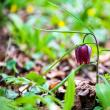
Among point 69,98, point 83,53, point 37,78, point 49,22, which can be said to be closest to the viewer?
point 69,98

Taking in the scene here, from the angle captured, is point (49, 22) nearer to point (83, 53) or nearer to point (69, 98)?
point (83, 53)

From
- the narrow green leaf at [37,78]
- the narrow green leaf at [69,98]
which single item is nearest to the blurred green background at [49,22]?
the narrow green leaf at [37,78]

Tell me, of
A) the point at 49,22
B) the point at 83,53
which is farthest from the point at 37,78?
the point at 49,22

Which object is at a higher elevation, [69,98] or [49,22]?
[49,22]

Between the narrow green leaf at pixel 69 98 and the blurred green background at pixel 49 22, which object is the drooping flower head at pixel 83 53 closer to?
the narrow green leaf at pixel 69 98

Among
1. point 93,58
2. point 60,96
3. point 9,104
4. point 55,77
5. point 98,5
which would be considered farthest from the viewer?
point 98,5

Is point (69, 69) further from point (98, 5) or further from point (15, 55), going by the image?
point (98, 5)

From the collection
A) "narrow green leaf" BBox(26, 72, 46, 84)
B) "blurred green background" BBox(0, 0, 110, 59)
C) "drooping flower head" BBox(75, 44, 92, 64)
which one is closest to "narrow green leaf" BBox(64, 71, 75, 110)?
"drooping flower head" BBox(75, 44, 92, 64)

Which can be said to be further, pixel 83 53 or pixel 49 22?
pixel 49 22

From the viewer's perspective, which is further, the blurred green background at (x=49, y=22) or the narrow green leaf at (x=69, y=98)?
the blurred green background at (x=49, y=22)

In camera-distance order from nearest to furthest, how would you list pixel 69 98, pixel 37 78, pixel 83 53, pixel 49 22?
pixel 69 98 → pixel 83 53 → pixel 37 78 → pixel 49 22

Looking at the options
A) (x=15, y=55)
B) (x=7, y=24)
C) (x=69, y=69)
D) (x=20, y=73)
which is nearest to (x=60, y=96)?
(x=20, y=73)
